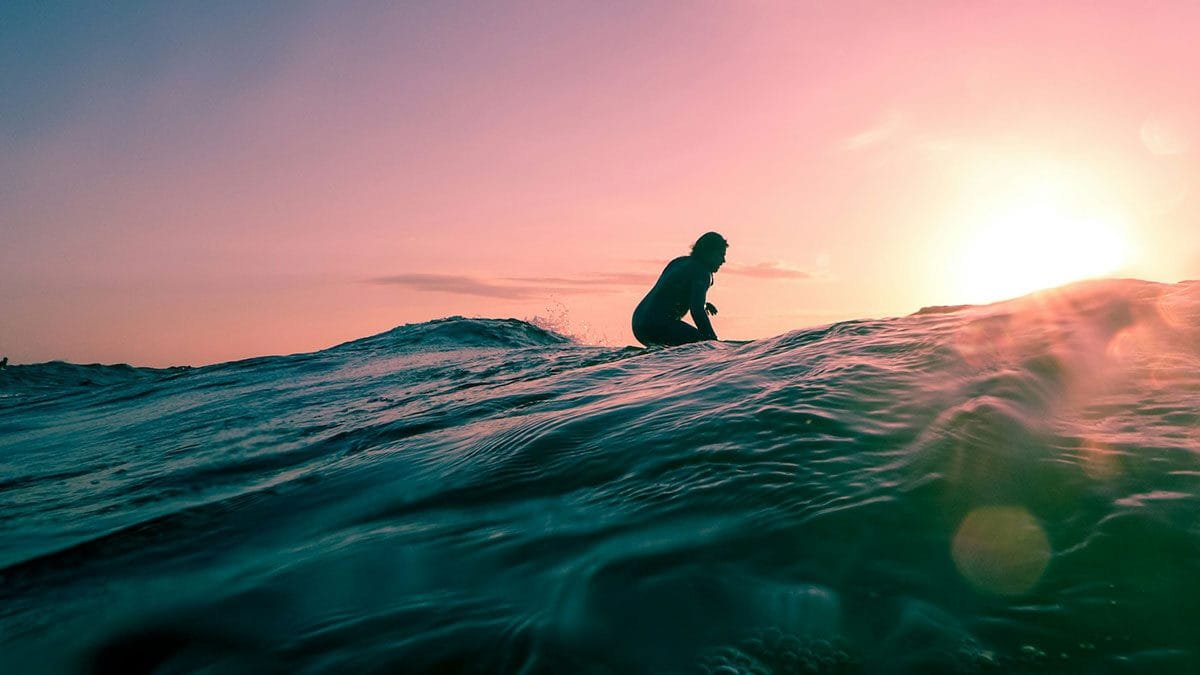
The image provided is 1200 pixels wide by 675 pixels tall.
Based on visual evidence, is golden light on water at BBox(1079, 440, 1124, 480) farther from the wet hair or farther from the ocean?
the wet hair

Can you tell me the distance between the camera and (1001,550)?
196 cm

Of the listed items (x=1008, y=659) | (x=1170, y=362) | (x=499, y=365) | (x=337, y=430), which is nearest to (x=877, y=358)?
(x=1170, y=362)

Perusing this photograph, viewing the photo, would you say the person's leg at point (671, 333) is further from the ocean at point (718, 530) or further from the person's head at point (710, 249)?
the ocean at point (718, 530)

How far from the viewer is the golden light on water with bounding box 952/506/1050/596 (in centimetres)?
183

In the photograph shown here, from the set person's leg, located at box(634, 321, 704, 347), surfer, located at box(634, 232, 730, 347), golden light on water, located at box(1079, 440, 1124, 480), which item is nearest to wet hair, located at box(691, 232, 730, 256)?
surfer, located at box(634, 232, 730, 347)

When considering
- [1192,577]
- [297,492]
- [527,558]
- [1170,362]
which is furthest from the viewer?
[297,492]

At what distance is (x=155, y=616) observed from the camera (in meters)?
2.16

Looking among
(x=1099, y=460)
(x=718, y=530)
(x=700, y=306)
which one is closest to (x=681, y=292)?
(x=700, y=306)

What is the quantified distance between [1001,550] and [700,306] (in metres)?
8.20

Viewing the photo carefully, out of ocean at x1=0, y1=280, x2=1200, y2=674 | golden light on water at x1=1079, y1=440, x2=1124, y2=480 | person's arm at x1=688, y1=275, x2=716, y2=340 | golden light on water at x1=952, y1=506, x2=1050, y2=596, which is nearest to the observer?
ocean at x1=0, y1=280, x2=1200, y2=674

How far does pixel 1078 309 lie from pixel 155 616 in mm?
5079

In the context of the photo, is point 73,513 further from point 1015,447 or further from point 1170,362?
point 1170,362

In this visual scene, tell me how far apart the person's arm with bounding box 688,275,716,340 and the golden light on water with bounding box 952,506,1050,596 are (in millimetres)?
7819

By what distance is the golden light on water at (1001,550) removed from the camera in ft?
6.02
